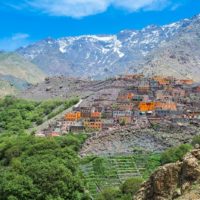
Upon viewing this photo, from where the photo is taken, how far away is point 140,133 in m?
103

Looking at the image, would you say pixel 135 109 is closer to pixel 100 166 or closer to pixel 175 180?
pixel 100 166

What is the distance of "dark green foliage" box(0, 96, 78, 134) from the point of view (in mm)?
136375

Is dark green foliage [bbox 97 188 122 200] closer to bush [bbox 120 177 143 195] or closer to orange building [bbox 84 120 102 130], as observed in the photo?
bush [bbox 120 177 143 195]

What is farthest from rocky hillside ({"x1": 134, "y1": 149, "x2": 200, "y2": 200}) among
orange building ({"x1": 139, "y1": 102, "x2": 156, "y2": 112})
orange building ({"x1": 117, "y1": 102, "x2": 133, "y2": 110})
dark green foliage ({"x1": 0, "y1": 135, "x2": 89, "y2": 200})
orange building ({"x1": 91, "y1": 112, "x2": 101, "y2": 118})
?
orange building ({"x1": 117, "y1": 102, "x2": 133, "y2": 110})

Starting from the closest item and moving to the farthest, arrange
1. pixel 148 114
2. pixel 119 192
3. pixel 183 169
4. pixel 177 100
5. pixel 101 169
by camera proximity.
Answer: pixel 183 169 → pixel 119 192 → pixel 101 169 → pixel 148 114 → pixel 177 100

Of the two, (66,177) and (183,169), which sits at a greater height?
(183,169)

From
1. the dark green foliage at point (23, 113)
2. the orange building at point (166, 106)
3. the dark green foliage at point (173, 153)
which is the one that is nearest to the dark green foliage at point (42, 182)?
the dark green foliage at point (173, 153)

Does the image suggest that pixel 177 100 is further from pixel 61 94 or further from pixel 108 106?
pixel 61 94

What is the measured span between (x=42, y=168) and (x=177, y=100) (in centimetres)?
9817

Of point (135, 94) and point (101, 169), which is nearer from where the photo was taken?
point (101, 169)

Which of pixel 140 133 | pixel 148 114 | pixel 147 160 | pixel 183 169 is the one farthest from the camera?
pixel 148 114

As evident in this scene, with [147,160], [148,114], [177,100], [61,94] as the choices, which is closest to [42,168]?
[147,160]

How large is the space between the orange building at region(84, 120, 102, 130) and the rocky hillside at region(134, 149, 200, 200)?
3613 inches

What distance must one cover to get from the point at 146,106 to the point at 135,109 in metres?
3.17
